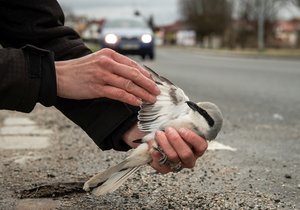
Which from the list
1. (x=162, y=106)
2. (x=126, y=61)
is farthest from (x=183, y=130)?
(x=126, y=61)

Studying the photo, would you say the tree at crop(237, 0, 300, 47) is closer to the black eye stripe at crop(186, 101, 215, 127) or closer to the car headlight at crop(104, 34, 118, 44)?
the car headlight at crop(104, 34, 118, 44)

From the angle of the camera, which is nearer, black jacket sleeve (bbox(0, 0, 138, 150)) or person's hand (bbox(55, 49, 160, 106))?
person's hand (bbox(55, 49, 160, 106))

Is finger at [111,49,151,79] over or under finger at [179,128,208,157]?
over

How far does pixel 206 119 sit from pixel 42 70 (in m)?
0.50

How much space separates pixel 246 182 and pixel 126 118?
781 millimetres

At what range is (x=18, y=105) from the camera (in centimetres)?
153

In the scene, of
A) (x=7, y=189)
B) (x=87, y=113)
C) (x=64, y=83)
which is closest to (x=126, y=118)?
(x=87, y=113)

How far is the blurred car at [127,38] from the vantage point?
14.2 meters

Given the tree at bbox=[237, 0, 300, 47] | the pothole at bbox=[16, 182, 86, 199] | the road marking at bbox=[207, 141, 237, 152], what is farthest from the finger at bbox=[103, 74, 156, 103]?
the tree at bbox=[237, 0, 300, 47]

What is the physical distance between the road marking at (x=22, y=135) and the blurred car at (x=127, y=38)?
955cm

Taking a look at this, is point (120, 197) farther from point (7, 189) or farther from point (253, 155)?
point (253, 155)

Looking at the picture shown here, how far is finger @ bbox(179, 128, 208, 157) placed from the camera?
153cm

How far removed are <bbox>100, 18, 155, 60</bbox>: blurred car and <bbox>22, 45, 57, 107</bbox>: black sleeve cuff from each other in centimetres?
1232

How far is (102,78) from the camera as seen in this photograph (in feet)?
5.03
